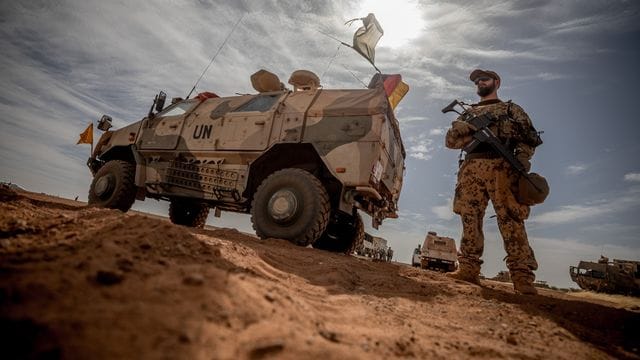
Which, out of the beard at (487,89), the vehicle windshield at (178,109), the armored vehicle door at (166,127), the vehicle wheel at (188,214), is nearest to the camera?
the beard at (487,89)

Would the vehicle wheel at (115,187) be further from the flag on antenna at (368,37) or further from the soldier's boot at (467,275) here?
the soldier's boot at (467,275)

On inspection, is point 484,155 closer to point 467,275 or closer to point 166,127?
point 467,275

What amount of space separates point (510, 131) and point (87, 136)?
26.8 feet

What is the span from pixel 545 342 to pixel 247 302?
163 cm

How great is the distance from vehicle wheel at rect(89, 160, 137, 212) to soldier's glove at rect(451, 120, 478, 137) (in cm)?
539

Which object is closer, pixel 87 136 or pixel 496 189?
pixel 496 189

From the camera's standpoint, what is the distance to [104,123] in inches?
257

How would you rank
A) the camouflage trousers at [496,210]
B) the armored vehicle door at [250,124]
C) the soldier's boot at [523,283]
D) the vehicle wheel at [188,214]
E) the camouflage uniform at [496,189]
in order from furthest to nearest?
the vehicle wheel at [188,214] → the armored vehicle door at [250,124] → the camouflage uniform at [496,189] → the camouflage trousers at [496,210] → the soldier's boot at [523,283]

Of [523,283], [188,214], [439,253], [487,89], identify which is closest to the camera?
[523,283]

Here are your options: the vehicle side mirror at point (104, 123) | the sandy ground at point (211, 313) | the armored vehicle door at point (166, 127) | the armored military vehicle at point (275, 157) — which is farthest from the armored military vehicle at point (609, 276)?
the vehicle side mirror at point (104, 123)

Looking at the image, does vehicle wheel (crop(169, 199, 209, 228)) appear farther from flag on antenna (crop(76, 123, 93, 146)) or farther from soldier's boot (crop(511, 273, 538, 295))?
soldier's boot (crop(511, 273, 538, 295))

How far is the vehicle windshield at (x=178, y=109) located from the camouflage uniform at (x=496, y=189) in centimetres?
482

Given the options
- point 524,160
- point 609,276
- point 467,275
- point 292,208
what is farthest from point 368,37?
point 609,276

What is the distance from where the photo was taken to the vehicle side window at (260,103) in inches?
202
